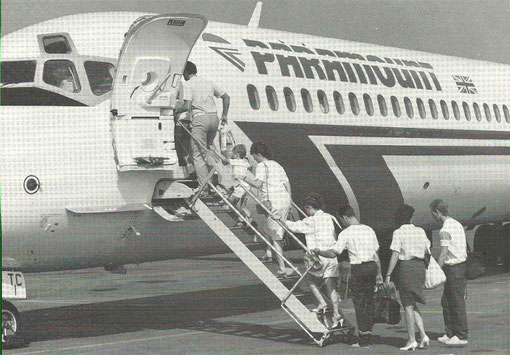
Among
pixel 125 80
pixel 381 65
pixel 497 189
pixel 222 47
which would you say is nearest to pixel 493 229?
pixel 497 189

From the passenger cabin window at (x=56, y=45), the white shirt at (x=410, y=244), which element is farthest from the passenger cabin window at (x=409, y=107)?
the passenger cabin window at (x=56, y=45)

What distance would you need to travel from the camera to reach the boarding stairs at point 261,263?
11484 mm

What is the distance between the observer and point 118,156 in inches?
452

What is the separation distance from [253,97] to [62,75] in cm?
319

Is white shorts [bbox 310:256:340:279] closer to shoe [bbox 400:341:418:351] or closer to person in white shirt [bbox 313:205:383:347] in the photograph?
person in white shirt [bbox 313:205:383:347]

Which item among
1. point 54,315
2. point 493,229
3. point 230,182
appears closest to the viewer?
point 230,182

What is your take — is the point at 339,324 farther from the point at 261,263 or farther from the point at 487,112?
the point at 487,112

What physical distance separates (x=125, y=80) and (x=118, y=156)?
3.31 feet

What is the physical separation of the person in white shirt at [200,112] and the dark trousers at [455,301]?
11.1 feet

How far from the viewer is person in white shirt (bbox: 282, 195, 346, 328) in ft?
38.2

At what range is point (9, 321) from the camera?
1155cm

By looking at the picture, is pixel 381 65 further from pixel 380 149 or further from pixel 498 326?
pixel 498 326

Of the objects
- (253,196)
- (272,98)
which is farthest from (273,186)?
(272,98)

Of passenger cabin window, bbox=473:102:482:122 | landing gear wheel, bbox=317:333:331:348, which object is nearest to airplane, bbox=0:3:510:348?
passenger cabin window, bbox=473:102:482:122
